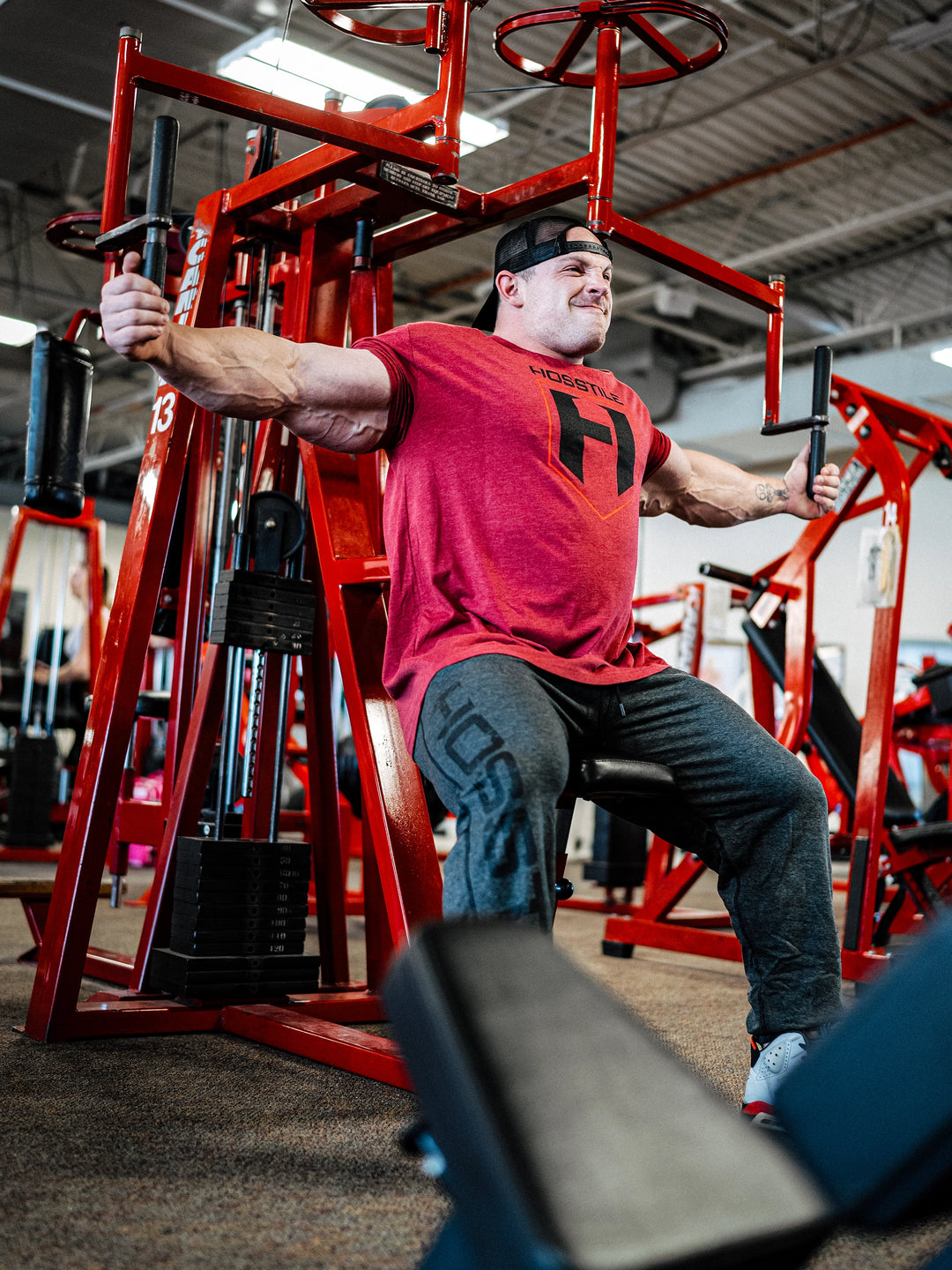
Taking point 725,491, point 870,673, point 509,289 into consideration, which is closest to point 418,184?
point 509,289

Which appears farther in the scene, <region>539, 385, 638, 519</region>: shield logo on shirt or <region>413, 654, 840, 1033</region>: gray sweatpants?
<region>539, 385, 638, 519</region>: shield logo on shirt

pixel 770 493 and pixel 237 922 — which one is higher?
pixel 770 493

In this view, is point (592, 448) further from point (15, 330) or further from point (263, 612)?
point (15, 330)

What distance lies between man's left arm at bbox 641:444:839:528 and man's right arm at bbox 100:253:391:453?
0.65 meters

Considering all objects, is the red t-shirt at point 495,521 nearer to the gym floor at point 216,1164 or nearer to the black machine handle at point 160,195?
the black machine handle at point 160,195

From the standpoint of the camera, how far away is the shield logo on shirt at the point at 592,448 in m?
1.93

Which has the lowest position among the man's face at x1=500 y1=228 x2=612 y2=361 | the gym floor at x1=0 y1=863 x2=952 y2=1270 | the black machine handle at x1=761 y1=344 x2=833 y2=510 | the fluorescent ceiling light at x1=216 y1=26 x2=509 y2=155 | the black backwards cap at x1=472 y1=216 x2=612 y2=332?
the gym floor at x1=0 y1=863 x2=952 y2=1270

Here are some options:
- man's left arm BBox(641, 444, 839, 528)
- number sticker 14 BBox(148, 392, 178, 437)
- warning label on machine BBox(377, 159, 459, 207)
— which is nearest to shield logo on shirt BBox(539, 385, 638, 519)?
man's left arm BBox(641, 444, 839, 528)

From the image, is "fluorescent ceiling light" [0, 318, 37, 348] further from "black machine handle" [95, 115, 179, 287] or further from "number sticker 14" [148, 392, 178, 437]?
"black machine handle" [95, 115, 179, 287]

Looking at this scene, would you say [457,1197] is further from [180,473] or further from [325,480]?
[180,473]

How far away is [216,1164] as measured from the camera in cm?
159

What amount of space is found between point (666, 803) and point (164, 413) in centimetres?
142

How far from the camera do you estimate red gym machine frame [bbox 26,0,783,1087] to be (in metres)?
2.07

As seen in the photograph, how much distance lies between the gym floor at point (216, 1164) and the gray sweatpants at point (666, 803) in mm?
385
